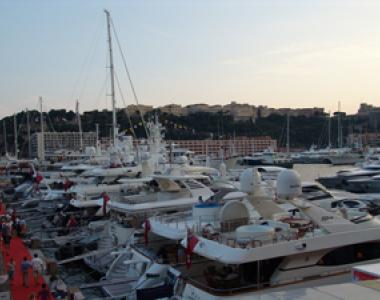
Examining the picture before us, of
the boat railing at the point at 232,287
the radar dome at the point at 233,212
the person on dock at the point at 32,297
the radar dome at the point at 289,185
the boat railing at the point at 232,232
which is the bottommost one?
the person on dock at the point at 32,297

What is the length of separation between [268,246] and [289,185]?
2.35 meters

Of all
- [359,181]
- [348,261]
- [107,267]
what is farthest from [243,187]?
[359,181]

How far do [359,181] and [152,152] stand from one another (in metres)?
17.9

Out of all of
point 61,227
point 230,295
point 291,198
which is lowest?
point 61,227

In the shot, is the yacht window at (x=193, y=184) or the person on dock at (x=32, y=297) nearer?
the person on dock at (x=32, y=297)

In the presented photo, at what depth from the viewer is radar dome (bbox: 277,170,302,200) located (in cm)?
1320

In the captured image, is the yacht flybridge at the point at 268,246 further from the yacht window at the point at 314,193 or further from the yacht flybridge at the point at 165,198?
the yacht window at the point at 314,193

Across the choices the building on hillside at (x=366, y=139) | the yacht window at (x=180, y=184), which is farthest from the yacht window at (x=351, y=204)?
the building on hillside at (x=366, y=139)

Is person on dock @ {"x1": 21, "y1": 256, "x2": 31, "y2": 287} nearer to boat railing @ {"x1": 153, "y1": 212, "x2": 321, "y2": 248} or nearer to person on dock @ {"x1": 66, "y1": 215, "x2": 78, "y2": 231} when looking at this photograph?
boat railing @ {"x1": 153, "y1": 212, "x2": 321, "y2": 248}

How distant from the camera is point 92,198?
96.0 ft

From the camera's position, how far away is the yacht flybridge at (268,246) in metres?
11.5

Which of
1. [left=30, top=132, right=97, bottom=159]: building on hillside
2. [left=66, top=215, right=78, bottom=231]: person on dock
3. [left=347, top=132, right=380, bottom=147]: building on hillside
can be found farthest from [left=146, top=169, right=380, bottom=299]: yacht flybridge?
[left=347, top=132, right=380, bottom=147]: building on hillside

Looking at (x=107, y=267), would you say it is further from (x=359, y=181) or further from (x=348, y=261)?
(x=359, y=181)

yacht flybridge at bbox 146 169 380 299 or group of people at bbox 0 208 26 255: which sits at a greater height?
yacht flybridge at bbox 146 169 380 299
